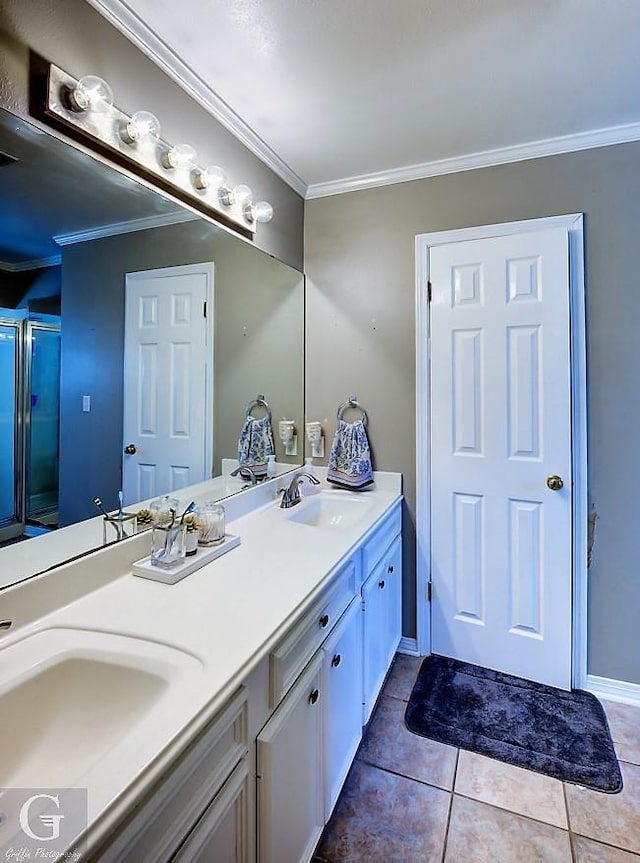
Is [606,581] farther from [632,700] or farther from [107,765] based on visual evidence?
[107,765]

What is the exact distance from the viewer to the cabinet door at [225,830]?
0.74 m

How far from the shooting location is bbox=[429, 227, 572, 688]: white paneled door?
197 cm

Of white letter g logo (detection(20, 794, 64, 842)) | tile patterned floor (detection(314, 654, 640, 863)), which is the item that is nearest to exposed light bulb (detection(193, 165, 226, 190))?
white letter g logo (detection(20, 794, 64, 842))

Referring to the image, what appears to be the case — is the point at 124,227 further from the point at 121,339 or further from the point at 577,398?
the point at 577,398

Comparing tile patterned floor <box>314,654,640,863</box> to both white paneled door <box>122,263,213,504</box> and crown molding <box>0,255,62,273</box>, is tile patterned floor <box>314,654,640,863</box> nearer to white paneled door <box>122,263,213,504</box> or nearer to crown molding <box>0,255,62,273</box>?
white paneled door <box>122,263,213,504</box>

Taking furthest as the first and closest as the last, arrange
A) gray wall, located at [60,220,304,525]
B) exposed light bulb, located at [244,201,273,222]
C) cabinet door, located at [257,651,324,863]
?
exposed light bulb, located at [244,201,273,222]
gray wall, located at [60,220,304,525]
cabinet door, located at [257,651,324,863]

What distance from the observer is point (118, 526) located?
134 centimetres

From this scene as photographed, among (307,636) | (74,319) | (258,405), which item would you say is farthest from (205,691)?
(258,405)

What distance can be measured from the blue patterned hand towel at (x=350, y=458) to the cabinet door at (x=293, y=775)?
1093 mm

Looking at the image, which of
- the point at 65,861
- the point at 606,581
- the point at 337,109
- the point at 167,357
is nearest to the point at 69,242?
the point at 167,357

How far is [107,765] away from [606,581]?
203 centimetres

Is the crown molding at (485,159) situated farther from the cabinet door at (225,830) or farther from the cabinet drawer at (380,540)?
the cabinet door at (225,830)

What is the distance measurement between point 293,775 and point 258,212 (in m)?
1.91

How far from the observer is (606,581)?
1968 mm
